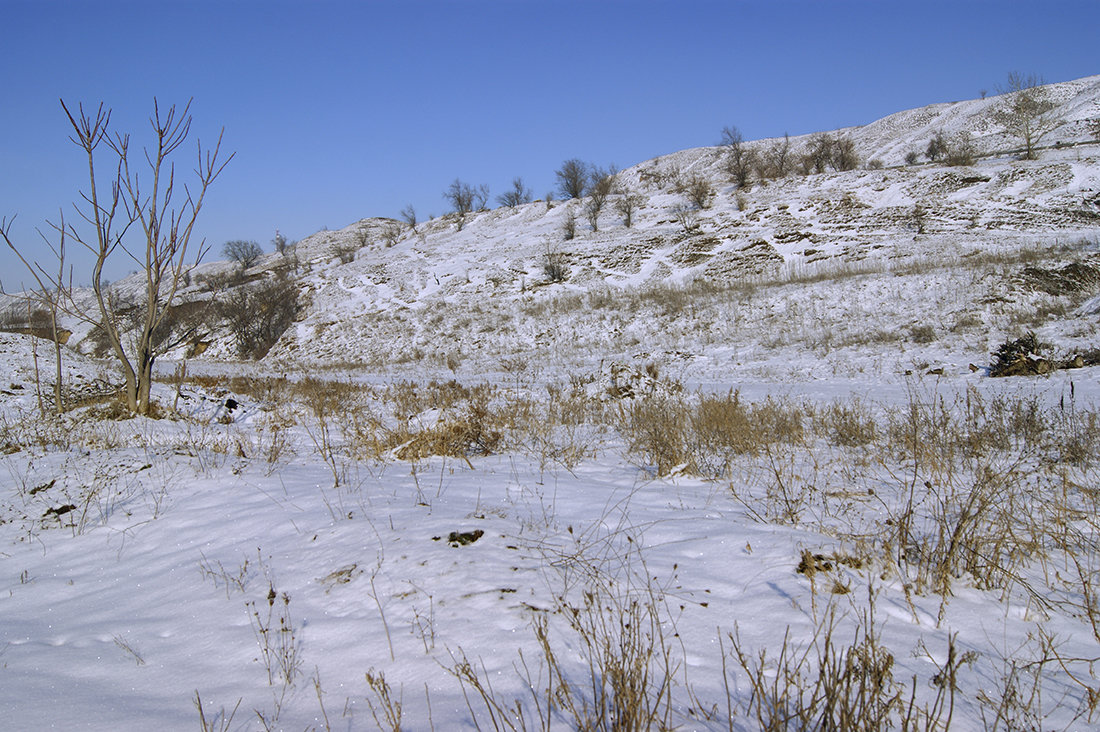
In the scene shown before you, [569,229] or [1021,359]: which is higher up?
[569,229]

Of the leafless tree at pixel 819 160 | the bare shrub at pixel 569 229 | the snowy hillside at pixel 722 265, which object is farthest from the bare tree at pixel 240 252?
the leafless tree at pixel 819 160

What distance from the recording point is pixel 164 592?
8.64 feet

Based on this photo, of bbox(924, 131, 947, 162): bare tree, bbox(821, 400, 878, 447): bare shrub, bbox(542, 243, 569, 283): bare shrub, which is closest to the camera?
bbox(821, 400, 878, 447): bare shrub

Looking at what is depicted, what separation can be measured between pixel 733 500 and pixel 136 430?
251 inches

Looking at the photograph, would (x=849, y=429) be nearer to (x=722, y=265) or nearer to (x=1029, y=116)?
(x=722, y=265)

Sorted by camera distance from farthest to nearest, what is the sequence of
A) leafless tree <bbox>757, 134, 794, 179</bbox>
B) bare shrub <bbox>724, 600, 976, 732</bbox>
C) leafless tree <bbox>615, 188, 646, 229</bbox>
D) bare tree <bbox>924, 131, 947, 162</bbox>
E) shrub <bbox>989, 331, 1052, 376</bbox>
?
leafless tree <bbox>757, 134, 794, 179</bbox> < bare tree <bbox>924, 131, 947, 162</bbox> < leafless tree <bbox>615, 188, 646, 229</bbox> < shrub <bbox>989, 331, 1052, 376</bbox> < bare shrub <bbox>724, 600, 976, 732</bbox>

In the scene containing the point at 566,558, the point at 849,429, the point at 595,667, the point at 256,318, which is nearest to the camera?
the point at 595,667

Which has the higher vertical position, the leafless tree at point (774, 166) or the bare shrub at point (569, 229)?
the leafless tree at point (774, 166)

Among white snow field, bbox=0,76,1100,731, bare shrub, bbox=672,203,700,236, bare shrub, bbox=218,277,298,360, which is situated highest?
bare shrub, bbox=672,203,700,236

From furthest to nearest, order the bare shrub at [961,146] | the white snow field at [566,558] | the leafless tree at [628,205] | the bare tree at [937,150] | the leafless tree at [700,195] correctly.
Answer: the bare tree at [937,150] → the bare shrub at [961,146] → the leafless tree at [628,205] → the leafless tree at [700,195] → the white snow field at [566,558]

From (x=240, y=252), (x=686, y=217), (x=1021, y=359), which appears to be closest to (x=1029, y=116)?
(x=686, y=217)

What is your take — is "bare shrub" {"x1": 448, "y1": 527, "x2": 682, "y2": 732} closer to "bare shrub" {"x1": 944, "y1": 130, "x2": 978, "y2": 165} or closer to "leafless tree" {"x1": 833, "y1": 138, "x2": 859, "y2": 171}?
"bare shrub" {"x1": 944, "y1": 130, "x2": 978, "y2": 165}

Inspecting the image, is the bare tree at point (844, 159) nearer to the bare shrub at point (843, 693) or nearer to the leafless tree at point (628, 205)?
the leafless tree at point (628, 205)

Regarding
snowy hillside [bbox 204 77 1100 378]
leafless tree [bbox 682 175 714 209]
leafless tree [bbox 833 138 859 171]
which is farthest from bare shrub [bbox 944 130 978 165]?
leafless tree [bbox 682 175 714 209]
